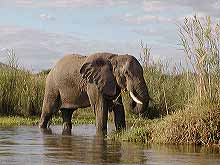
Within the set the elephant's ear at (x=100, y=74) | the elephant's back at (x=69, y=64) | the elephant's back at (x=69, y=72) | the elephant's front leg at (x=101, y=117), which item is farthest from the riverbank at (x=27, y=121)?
the elephant's front leg at (x=101, y=117)

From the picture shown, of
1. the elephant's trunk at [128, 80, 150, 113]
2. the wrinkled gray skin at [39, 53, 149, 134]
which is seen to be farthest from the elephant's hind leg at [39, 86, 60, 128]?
the elephant's trunk at [128, 80, 150, 113]

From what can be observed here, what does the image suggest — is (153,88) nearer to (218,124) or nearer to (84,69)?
(84,69)

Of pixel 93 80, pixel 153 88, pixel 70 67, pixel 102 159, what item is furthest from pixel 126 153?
pixel 153 88

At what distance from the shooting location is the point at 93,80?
2148cm

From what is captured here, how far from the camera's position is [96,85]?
2139cm

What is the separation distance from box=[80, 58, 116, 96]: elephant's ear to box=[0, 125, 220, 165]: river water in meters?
2.70

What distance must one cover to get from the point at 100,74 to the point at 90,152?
706 cm

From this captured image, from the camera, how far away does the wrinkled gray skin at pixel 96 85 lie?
2041cm

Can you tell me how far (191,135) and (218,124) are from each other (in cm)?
70

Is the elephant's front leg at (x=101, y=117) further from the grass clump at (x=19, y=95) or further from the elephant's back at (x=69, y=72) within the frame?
the grass clump at (x=19, y=95)

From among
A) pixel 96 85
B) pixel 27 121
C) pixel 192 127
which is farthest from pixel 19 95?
pixel 192 127

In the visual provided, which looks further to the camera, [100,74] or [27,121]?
[27,121]

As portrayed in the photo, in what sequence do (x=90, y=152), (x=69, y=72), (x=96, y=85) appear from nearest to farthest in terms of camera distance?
(x=90, y=152) < (x=96, y=85) < (x=69, y=72)

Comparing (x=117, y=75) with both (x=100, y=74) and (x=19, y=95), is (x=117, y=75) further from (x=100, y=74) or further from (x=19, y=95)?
(x=19, y=95)
